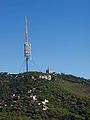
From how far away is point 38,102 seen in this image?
91.9m

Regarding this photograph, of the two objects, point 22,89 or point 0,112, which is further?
point 22,89

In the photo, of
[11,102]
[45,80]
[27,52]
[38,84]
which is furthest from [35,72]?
[11,102]

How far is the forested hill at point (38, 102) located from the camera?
267 feet

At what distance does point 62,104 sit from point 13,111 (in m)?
17.7

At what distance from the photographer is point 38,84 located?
11612 cm

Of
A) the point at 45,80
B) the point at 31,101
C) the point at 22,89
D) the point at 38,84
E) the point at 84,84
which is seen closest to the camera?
the point at 31,101

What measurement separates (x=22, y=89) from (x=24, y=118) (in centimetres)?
3423

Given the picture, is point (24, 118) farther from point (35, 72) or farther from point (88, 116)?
point (35, 72)

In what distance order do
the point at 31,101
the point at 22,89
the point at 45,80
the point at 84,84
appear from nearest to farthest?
1. the point at 31,101
2. the point at 22,89
3. the point at 45,80
4. the point at 84,84

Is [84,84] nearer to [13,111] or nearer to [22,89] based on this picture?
[22,89]

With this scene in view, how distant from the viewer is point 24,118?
75.1 m

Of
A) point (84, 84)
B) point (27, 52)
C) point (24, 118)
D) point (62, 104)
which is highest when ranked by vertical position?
point (27, 52)

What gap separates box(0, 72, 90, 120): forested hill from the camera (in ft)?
267

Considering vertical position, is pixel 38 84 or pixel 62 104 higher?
pixel 38 84
